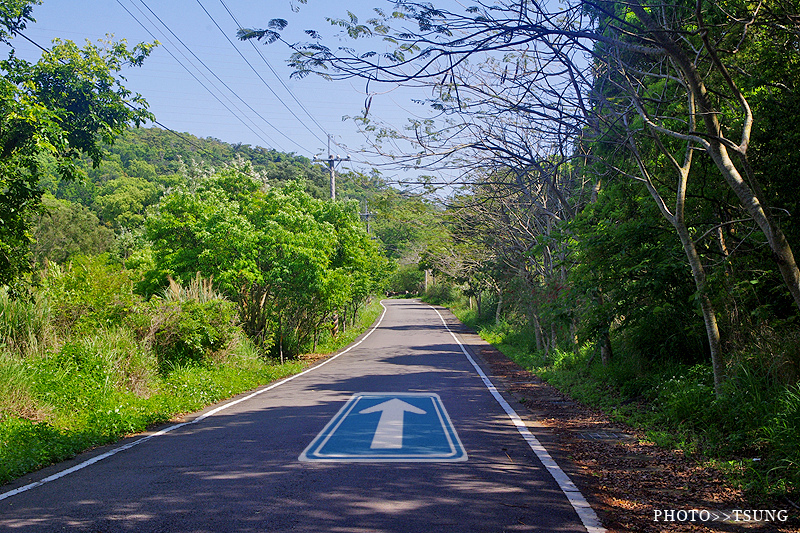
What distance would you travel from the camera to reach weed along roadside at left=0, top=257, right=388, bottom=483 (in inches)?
307

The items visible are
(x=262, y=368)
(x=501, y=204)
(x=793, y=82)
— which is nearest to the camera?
(x=793, y=82)

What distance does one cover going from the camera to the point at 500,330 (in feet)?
109

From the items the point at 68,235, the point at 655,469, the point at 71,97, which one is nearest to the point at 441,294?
the point at 68,235

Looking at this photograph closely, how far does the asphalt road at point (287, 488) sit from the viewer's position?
15.0 ft

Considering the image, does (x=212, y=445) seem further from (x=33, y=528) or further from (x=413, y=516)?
(x=413, y=516)

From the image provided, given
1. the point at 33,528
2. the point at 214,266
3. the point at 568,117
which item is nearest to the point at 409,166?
the point at 568,117

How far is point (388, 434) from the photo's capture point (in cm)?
802

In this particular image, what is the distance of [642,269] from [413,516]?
6625mm

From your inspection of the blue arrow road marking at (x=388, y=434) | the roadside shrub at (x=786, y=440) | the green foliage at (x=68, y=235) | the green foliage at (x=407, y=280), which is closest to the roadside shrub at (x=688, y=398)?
the roadside shrub at (x=786, y=440)

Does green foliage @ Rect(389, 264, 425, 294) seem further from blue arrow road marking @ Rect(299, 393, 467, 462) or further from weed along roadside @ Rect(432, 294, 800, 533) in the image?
weed along roadside @ Rect(432, 294, 800, 533)

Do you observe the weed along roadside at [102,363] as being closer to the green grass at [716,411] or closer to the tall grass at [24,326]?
the tall grass at [24,326]

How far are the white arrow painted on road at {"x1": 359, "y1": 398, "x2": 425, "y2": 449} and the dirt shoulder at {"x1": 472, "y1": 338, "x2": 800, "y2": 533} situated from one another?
1.96m

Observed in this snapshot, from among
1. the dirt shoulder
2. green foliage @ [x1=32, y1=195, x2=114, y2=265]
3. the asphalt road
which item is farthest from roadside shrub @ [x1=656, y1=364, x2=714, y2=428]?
green foliage @ [x1=32, y1=195, x2=114, y2=265]

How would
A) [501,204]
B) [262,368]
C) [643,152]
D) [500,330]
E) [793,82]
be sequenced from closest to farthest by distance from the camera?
[793,82]
[643,152]
[262,368]
[501,204]
[500,330]
